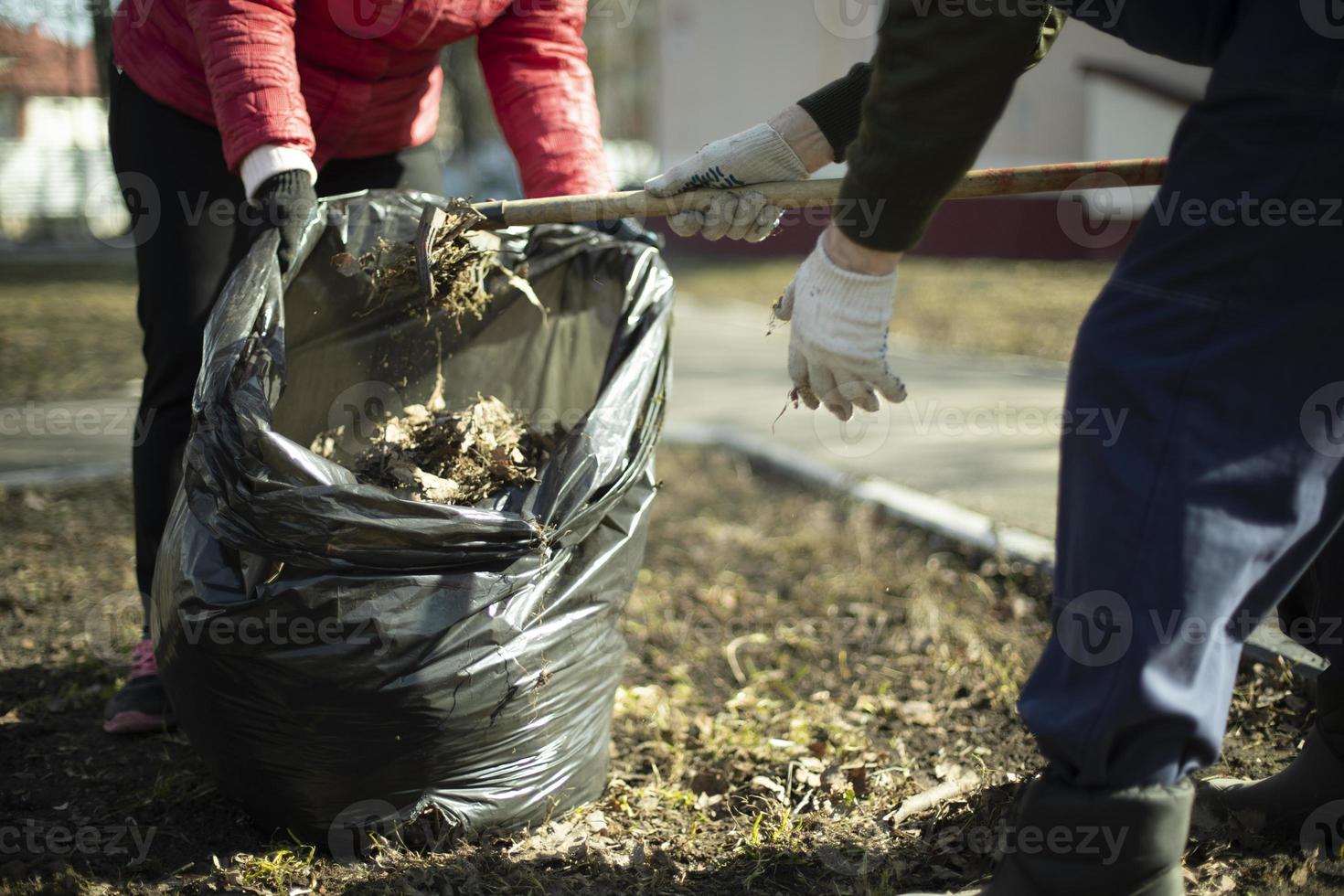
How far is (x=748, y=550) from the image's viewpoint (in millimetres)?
3490

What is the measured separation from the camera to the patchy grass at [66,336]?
573 centimetres

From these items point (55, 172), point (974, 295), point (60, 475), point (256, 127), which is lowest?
point (60, 475)

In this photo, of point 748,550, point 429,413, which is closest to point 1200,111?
point 429,413

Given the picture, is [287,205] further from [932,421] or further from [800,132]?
[932,421]

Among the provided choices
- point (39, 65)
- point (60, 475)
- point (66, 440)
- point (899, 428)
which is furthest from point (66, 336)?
point (899, 428)

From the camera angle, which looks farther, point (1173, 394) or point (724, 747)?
point (724, 747)

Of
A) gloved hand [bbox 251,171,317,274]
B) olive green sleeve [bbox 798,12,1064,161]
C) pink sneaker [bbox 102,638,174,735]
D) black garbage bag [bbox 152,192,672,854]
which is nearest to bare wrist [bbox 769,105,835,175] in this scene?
olive green sleeve [bbox 798,12,1064,161]

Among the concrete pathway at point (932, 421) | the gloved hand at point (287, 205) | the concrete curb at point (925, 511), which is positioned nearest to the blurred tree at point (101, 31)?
the concrete pathway at point (932, 421)

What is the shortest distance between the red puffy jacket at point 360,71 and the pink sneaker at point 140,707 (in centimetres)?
110

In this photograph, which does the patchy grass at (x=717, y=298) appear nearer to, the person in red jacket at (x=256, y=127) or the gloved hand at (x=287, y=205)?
the person in red jacket at (x=256, y=127)

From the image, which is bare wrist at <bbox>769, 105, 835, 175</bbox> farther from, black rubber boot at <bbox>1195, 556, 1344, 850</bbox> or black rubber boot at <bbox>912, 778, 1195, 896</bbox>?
black rubber boot at <bbox>912, 778, 1195, 896</bbox>

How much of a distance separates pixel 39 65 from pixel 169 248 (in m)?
8.43

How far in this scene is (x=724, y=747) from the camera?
2.25 metres

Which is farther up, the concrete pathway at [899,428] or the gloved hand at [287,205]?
the gloved hand at [287,205]
